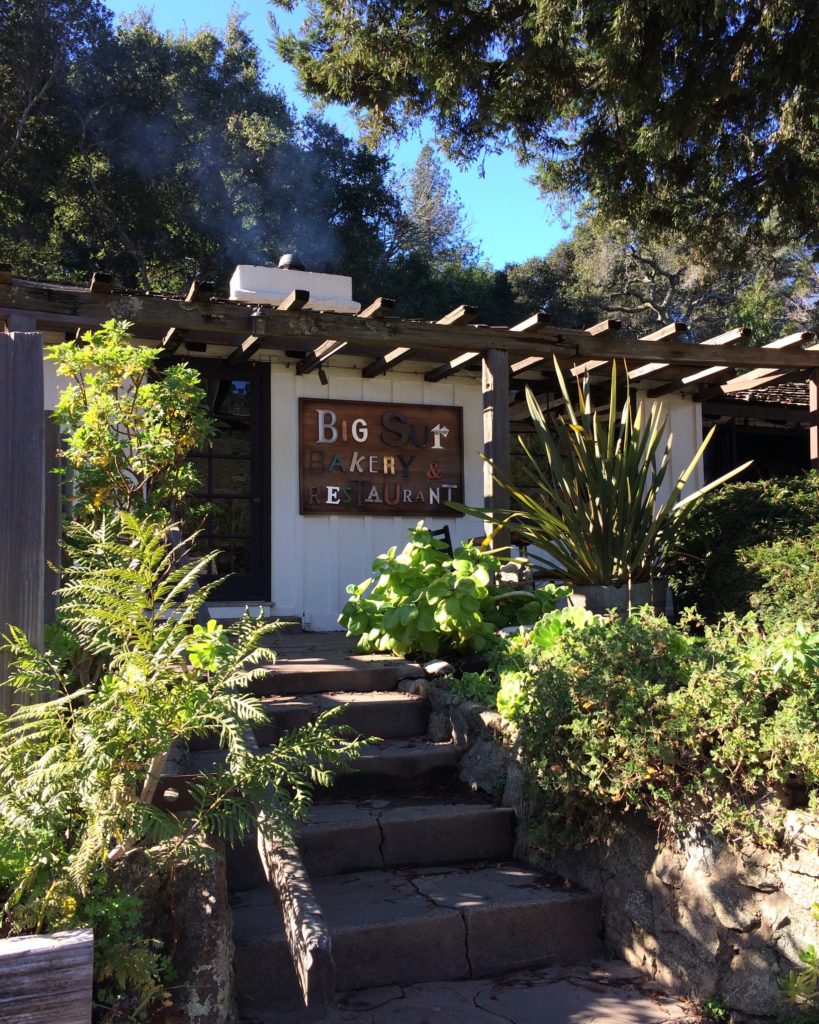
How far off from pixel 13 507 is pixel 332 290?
6121 millimetres

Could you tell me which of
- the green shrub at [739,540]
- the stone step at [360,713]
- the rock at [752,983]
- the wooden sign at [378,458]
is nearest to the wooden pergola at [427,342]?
the wooden sign at [378,458]

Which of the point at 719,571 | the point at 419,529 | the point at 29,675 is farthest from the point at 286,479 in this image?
the point at 29,675

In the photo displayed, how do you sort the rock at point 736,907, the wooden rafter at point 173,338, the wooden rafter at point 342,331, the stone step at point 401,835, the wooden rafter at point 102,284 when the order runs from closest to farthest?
1. the rock at point 736,907
2. the stone step at point 401,835
3. the wooden rafter at point 102,284
4. the wooden rafter at point 342,331
5. the wooden rafter at point 173,338

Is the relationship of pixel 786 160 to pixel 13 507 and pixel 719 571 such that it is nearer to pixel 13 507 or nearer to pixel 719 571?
pixel 719 571

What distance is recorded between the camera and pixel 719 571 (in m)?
5.18

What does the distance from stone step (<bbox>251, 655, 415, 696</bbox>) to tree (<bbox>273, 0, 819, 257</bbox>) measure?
3819mm

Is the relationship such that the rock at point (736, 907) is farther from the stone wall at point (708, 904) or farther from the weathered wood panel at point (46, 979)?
the weathered wood panel at point (46, 979)

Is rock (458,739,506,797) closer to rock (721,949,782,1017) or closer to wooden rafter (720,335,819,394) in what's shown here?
Result: rock (721,949,782,1017)

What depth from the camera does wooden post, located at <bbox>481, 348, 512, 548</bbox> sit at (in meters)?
6.26

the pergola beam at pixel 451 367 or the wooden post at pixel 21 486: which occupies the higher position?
the pergola beam at pixel 451 367

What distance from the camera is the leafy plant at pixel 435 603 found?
15.8 feet

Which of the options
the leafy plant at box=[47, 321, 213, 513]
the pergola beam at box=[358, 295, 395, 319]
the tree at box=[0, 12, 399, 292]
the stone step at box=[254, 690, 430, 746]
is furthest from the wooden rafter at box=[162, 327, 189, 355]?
the tree at box=[0, 12, 399, 292]

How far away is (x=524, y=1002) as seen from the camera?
2777mm

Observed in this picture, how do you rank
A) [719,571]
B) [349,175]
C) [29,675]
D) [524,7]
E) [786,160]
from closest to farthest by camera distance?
[29,675]
[719,571]
[524,7]
[786,160]
[349,175]
